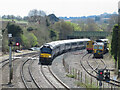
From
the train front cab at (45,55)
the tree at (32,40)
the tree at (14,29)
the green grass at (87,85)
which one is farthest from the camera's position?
the tree at (32,40)

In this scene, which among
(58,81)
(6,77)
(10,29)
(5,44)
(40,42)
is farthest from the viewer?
(40,42)

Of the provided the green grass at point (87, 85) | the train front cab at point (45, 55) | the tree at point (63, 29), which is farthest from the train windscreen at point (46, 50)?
the tree at point (63, 29)

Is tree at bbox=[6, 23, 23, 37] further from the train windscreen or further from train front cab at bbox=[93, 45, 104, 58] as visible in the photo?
the train windscreen

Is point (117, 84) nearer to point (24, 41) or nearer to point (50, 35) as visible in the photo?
point (24, 41)

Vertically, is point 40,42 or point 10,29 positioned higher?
point 10,29

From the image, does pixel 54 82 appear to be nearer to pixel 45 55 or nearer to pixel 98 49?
→ pixel 45 55

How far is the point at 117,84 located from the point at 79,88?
4.11 meters

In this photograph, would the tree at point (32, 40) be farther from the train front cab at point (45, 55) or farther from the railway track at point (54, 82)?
the railway track at point (54, 82)

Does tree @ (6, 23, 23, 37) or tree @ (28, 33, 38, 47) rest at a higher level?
tree @ (6, 23, 23, 37)

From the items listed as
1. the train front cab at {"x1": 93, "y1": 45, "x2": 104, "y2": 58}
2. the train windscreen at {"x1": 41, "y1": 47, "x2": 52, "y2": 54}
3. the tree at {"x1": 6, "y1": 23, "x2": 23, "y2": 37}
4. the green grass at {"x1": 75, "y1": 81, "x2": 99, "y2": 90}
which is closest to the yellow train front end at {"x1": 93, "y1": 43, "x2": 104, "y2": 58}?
the train front cab at {"x1": 93, "y1": 45, "x2": 104, "y2": 58}

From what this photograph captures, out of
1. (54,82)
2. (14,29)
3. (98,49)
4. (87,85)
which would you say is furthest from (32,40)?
(87,85)

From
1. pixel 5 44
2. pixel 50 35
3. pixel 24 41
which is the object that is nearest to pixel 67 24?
pixel 50 35

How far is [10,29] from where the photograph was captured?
64.9 m

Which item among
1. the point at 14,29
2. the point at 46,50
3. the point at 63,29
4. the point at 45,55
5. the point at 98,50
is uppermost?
the point at 14,29
